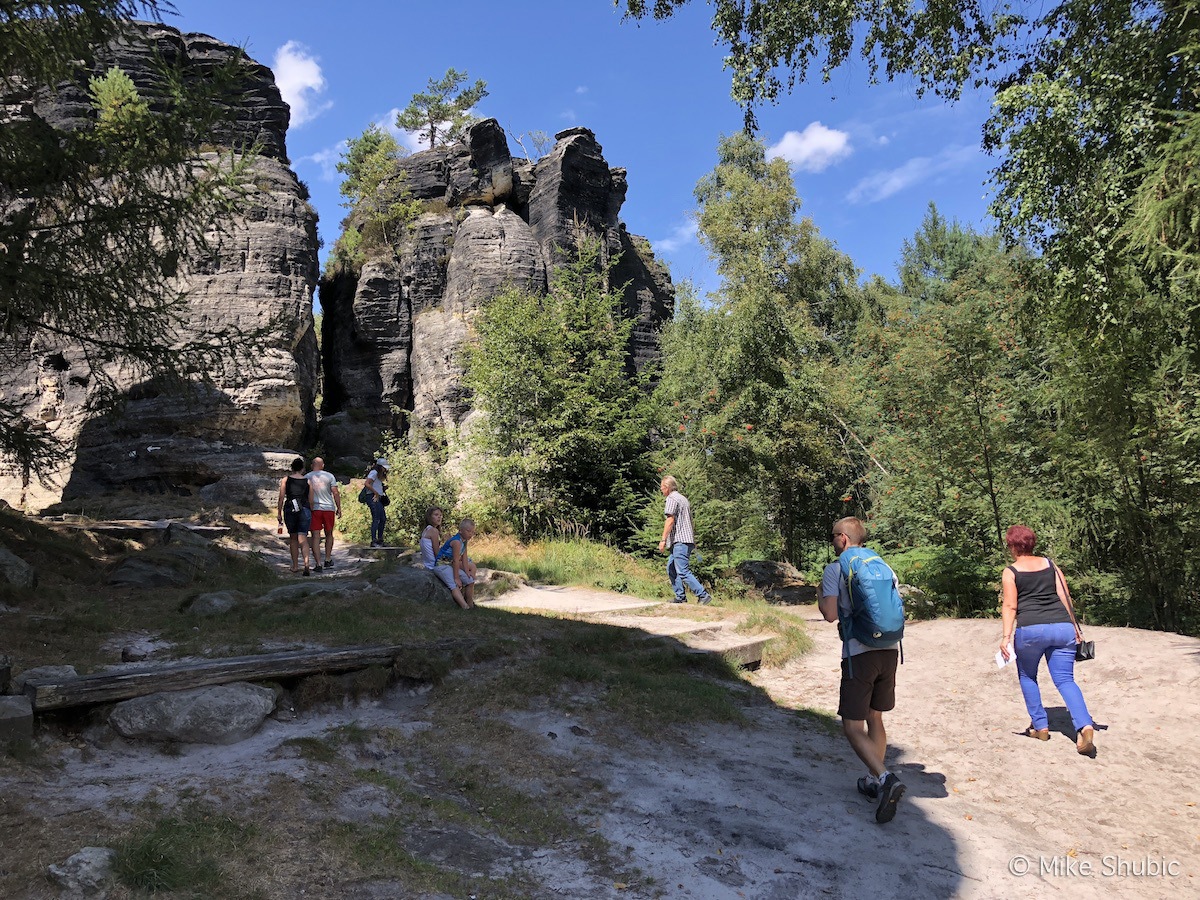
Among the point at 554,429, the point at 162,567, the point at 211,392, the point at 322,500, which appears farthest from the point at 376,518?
the point at 211,392

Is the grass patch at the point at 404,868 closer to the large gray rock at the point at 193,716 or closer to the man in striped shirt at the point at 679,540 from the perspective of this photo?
the large gray rock at the point at 193,716

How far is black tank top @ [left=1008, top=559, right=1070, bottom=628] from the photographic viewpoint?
5520mm

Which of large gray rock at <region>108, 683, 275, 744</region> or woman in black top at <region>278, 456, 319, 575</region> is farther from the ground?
woman in black top at <region>278, 456, 319, 575</region>

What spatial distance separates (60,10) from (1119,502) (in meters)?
13.5

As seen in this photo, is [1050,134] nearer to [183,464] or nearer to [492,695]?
[492,695]

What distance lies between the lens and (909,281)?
35.9 meters

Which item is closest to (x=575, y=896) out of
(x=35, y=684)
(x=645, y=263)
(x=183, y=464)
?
(x=35, y=684)

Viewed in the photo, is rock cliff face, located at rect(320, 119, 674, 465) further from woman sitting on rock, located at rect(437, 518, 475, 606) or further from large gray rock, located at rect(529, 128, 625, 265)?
woman sitting on rock, located at rect(437, 518, 475, 606)

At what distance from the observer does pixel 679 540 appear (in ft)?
34.8

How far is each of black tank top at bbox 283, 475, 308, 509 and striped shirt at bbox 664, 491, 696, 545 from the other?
17.3 feet

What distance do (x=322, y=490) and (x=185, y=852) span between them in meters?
8.25

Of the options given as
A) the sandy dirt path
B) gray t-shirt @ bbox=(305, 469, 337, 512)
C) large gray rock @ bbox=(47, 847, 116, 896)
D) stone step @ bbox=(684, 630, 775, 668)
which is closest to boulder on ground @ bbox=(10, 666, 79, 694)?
the sandy dirt path

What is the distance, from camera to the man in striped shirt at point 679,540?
10.5 m

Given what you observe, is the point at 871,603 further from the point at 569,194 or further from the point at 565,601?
the point at 569,194
